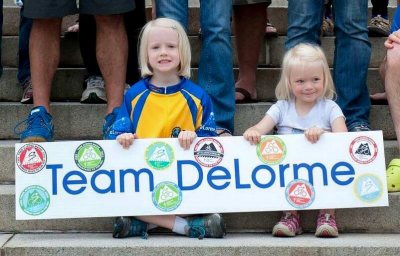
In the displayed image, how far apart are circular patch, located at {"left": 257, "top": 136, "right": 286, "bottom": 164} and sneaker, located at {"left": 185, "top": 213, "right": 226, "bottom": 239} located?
1.06 ft

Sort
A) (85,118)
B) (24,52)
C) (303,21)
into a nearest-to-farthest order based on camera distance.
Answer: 1. (303,21)
2. (85,118)
3. (24,52)

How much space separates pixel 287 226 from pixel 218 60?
0.89 m

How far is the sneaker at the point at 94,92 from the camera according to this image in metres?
4.49

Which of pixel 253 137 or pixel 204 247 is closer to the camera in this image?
pixel 204 247

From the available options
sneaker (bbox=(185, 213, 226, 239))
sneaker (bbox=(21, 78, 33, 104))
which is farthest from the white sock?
sneaker (bbox=(21, 78, 33, 104))

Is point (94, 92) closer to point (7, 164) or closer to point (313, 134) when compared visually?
point (7, 164)

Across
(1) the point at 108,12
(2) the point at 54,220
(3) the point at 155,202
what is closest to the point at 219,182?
(3) the point at 155,202

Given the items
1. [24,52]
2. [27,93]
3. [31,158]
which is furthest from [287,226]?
[24,52]

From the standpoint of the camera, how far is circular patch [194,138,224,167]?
143 inches

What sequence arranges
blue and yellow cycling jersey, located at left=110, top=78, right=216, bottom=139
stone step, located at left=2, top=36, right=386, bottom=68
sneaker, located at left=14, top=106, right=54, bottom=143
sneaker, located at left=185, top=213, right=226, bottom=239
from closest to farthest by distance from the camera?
sneaker, located at left=185, top=213, right=226, bottom=239 → blue and yellow cycling jersey, located at left=110, top=78, right=216, bottom=139 → sneaker, located at left=14, top=106, right=54, bottom=143 → stone step, located at left=2, top=36, right=386, bottom=68

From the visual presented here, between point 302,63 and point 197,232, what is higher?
point 302,63

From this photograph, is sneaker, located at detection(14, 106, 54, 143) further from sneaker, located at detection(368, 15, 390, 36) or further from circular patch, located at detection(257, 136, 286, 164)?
sneaker, located at detection(368, 15, 390, 36)

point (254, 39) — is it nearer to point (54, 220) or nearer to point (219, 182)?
point (219, 182)

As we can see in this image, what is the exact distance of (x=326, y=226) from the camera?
11.8 ft
